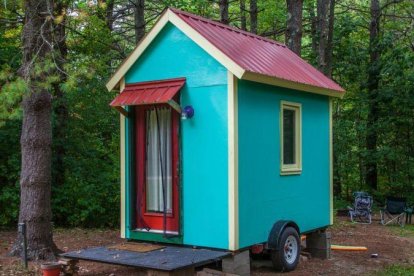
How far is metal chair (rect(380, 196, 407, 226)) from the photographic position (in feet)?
43.8

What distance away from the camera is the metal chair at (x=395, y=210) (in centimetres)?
1335

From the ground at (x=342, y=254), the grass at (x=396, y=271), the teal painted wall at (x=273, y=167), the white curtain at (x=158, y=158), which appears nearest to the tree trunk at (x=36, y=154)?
the ground at (x=342, y=254)

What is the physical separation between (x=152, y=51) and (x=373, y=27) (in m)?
13.4

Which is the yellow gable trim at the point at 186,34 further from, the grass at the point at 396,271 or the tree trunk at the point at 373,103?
the tree trunk at the point at 373,103

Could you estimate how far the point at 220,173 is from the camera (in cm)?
652

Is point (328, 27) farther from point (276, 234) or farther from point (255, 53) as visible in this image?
point (276, 234)

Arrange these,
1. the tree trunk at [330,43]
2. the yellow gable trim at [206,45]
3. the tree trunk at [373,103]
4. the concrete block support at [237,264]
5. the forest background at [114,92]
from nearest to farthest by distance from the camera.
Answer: the yellow gable trim at [206,45]
the concrete block support at [237,264]
the forest background at [114,92]
the tree trunk at [330,43]
the tree trunk at [373,103]

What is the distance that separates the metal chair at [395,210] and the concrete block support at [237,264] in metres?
7.83

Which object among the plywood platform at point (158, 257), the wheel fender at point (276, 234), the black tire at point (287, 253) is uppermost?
the wheel fender at point (276, 234)

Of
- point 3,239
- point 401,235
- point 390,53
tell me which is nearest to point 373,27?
point 390,53

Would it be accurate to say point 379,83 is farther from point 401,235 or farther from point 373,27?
point 401,235

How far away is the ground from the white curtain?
1080 millimetres

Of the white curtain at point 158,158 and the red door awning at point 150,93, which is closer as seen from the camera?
the red door awning at point 150,93

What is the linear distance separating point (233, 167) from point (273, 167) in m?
1.06
